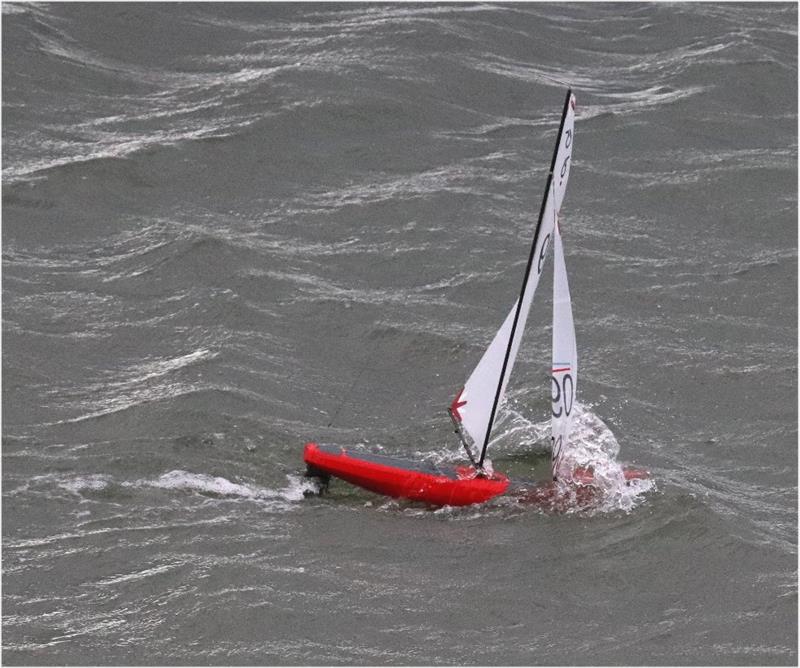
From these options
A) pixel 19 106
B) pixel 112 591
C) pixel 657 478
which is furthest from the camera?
pixel 19 106

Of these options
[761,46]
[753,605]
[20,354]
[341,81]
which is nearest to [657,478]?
[753,605]

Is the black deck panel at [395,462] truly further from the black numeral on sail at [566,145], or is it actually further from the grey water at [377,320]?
the black numeral on sail at [566,145]

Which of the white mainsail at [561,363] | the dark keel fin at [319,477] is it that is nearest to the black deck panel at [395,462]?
the dark keel fin at [319,477]

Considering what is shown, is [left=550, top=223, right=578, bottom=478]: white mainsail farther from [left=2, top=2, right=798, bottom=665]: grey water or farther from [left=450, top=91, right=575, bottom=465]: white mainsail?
[left=2, top=2, right=798, bottom=665]: grey water

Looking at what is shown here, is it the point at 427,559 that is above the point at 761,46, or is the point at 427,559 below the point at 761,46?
below

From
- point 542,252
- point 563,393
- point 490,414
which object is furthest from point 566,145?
point 490,414

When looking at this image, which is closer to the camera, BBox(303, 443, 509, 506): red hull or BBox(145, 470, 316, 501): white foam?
BBox(303, 443, 509, 506): red hull

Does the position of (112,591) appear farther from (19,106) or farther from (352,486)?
(19,106)

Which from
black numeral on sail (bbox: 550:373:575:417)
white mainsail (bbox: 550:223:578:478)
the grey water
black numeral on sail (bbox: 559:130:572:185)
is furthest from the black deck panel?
black numeral on sail (bbox: 559:130:572:185)
